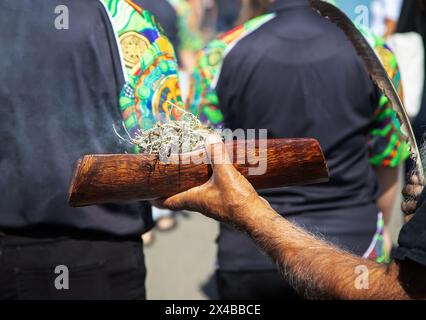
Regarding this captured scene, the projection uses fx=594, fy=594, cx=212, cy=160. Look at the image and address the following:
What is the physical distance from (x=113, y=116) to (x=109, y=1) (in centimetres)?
38

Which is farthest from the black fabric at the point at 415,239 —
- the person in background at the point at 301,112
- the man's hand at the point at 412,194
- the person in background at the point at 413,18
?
the person in background at the point at 413,18

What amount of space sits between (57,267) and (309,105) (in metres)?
1.17

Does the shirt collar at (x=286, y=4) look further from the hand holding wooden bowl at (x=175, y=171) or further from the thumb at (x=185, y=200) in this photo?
the thumb at (x=185, y=200)

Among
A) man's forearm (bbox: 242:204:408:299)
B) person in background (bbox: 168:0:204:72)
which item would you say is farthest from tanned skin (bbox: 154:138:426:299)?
person in background (bbox: 168:0:204:72)

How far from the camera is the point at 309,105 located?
2.43 m

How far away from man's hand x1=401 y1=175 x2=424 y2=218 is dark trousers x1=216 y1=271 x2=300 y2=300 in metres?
1.15

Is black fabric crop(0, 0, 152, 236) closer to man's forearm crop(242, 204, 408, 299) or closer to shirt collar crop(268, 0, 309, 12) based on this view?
man's forearm crop(242, 204, 408, 299)

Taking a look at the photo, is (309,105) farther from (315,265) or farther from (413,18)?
(413,18)

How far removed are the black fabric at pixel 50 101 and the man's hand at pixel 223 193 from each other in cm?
49

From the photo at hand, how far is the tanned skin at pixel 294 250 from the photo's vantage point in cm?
126

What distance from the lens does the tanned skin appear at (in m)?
1.26

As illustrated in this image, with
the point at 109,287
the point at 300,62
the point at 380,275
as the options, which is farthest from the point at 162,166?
the point at 300,62

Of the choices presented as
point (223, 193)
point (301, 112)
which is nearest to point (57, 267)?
point (223, 193)
